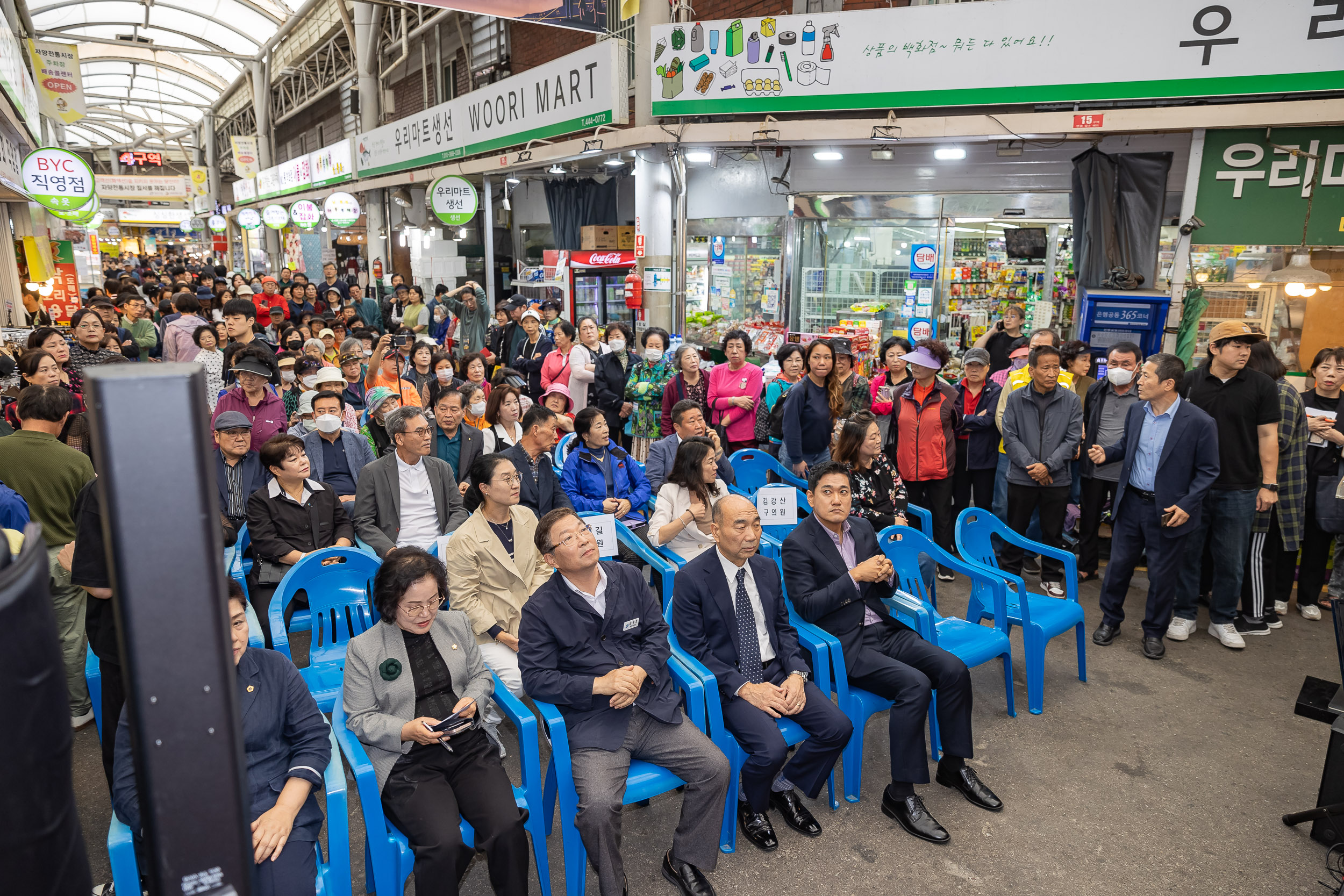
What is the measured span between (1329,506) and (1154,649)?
61.8 inches

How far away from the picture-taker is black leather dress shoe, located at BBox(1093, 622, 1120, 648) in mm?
5152

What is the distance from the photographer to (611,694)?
3.09 m

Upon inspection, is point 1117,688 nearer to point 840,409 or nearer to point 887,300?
point 840,409

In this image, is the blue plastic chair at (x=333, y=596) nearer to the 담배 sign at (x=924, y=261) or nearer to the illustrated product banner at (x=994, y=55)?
the illustrated product banner at (x=994, y=55)

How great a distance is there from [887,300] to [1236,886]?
7773 millimetres

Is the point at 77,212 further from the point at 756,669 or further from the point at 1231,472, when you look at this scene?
the point at 1231,472

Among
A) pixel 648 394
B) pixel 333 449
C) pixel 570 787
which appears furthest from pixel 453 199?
pixel 570 787

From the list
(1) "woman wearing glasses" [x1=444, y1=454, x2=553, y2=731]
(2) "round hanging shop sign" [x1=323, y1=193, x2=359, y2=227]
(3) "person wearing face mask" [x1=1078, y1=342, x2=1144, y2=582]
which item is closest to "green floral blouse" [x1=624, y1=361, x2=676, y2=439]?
(1) "woman wearing glasses" [x1=444, y1=454, x2=553, y2=731]

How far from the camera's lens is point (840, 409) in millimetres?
6414

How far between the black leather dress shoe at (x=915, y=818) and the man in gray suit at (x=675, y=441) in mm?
2271

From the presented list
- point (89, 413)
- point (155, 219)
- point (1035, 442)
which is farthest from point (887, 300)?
point (155, 219)

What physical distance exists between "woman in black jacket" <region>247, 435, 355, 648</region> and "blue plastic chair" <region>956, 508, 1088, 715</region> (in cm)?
370

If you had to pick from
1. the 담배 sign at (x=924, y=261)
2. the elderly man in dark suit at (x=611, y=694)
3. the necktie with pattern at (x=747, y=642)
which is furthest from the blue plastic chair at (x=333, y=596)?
the 담배 sign at (x=924, y=261)

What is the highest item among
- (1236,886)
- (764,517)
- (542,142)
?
(542,142)
